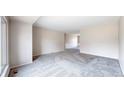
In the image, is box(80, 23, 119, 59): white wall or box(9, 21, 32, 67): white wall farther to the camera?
box(80, 23, 119, 59): white wall

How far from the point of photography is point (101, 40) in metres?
5.57

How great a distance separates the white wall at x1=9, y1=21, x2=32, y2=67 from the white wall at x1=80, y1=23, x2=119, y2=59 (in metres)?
4.55

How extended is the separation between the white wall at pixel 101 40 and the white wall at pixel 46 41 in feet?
7.75

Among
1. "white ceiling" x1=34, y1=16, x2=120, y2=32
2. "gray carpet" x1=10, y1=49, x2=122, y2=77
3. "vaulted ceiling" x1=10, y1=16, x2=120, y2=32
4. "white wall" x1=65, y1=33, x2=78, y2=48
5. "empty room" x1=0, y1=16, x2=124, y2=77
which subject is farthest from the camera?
"white wall" x1=65, y1=33, x2=78, y2=48

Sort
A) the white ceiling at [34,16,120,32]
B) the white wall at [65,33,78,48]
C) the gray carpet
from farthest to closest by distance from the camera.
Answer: the white wall at [65,33,78,48]
the white ceiling at [34,16,120,32]
the gray carpet

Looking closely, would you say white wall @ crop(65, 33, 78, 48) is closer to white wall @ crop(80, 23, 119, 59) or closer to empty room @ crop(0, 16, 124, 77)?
empty room @ crop(0, 16, 124, 77)

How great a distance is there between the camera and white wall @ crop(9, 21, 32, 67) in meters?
3.30

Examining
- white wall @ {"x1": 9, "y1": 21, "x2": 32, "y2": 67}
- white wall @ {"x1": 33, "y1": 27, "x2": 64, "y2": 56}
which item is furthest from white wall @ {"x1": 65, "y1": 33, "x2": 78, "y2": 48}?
white wall @ {"x1": 9, "y1": 21, "x2": 32, "y2": 67}

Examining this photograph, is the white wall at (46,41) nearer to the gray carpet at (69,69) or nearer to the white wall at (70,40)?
the gray carpet at (69,69)
